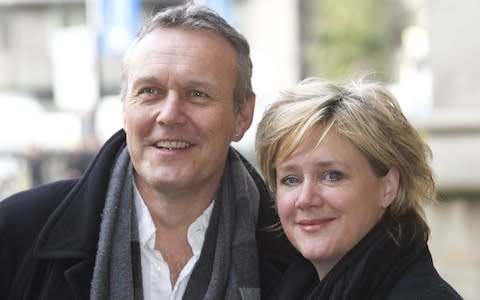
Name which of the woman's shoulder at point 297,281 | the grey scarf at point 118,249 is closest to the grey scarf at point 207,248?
the grey scarf at point 118,249

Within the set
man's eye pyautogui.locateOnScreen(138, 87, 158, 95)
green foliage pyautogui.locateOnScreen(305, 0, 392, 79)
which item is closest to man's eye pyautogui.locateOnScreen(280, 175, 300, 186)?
man's eye pyautogui.locateOnScreen(138, 87, 158, 95)

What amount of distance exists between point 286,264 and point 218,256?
26cm

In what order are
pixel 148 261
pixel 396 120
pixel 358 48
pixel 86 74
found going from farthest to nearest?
pixel 358 48 → pixel 86 74 → pixel 148 261 → pixel 396 120

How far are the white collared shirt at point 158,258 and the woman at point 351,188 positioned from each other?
14.1 inches

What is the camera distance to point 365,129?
275 cm

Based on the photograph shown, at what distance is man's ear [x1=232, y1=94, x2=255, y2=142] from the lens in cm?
317

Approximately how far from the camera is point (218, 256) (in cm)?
303

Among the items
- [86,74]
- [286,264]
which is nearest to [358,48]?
[86,74]

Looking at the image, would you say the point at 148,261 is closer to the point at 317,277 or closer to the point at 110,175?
the point at 110,175

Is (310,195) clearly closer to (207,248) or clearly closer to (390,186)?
(390,186)

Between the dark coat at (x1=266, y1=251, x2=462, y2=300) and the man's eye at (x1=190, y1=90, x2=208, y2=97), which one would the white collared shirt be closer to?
the dark coat at (x1=266, y1=251, x2=462, y2=300)

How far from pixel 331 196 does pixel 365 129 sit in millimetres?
237

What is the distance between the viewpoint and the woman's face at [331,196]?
9.02 feet

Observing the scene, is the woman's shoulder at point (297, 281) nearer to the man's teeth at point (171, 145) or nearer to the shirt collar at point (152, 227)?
the shirt collar at point (152, 227)
